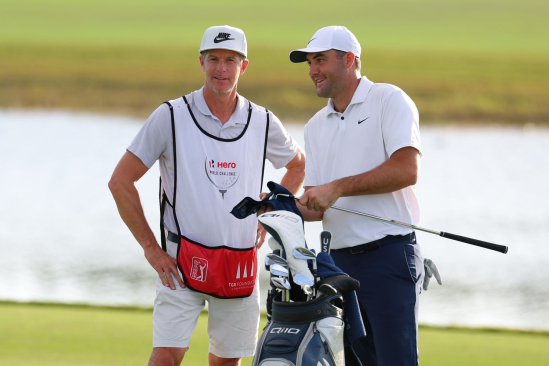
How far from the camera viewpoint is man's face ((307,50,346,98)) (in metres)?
3.38

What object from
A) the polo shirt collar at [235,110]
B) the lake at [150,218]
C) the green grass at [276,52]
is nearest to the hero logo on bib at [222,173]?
the polo shirt collar at [235,110]

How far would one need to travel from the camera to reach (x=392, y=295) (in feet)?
10.7

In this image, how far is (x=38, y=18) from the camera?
64.8 ft

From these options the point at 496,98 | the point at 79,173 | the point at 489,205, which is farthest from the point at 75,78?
the point at 489,205

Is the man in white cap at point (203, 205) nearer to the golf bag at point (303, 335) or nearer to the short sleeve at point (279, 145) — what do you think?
the short sleeve at point (279, 145)

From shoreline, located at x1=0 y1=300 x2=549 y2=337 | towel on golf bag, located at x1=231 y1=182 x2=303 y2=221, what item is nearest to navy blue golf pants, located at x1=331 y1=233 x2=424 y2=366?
towel on golf bag, located at x1=231 y1=182 x2=303 y2=221

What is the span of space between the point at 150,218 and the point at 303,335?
5.85 m

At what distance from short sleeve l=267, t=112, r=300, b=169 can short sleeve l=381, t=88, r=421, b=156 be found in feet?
1.88

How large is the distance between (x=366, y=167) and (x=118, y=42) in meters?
15.0

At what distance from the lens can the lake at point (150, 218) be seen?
664 centimetres

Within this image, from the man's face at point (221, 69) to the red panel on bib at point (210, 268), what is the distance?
0.64 m

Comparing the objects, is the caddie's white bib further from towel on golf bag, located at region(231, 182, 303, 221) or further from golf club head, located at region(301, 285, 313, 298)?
golf club head, located at region(301, 285, 313, 298)

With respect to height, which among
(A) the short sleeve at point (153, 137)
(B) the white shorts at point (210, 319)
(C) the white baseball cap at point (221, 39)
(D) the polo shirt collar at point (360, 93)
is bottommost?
(B) the white shorts at point (210, 319)

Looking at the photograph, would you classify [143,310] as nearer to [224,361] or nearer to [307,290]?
[224,361]
